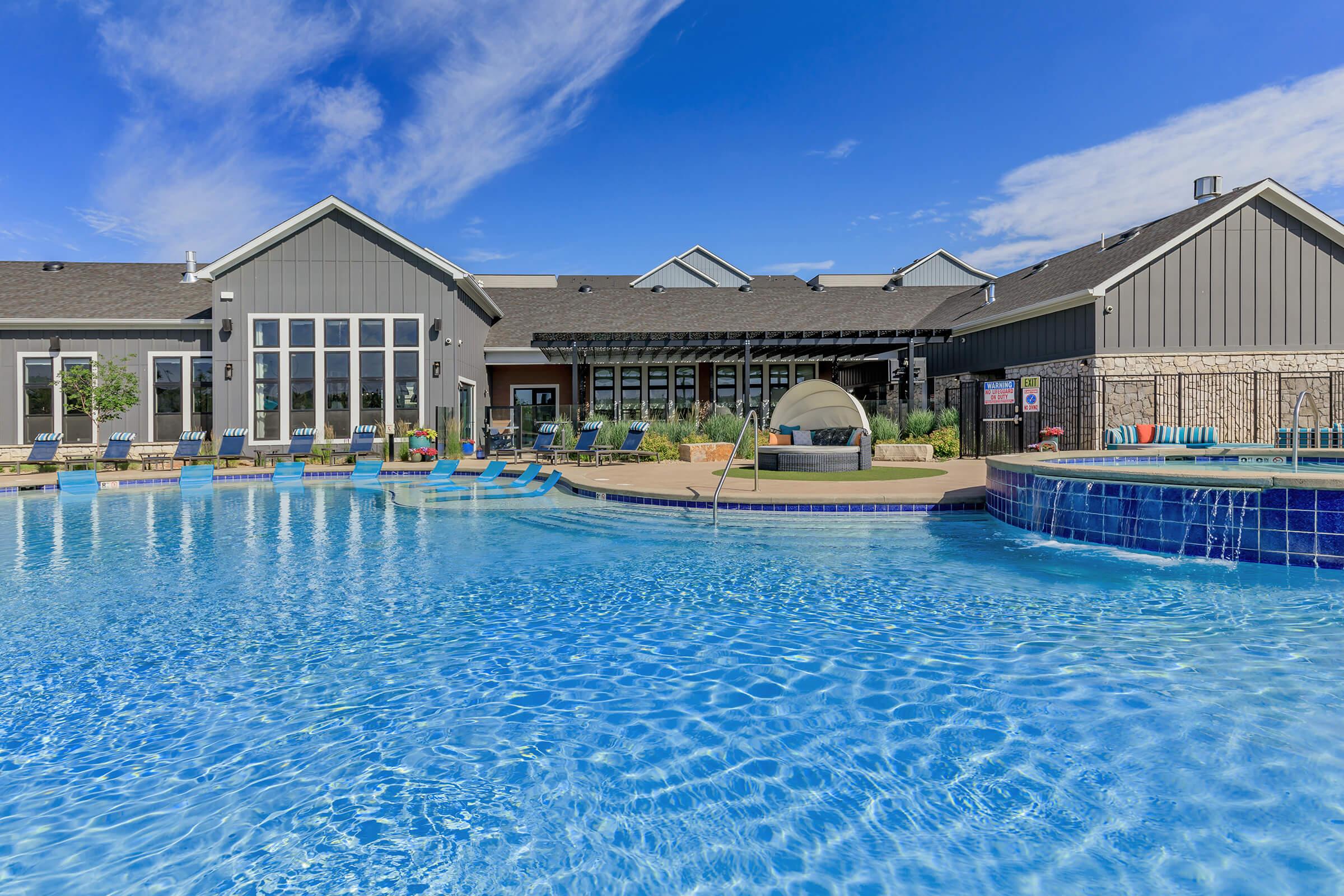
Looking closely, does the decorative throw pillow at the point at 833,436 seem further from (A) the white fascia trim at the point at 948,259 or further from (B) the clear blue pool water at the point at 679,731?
(A) the white fascia trim at the point at 948,259

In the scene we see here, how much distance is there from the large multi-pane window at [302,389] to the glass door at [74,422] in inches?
234

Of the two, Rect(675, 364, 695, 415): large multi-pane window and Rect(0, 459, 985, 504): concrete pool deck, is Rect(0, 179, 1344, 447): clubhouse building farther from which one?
Rect(0, 459, 985, 504): concrete pool deck

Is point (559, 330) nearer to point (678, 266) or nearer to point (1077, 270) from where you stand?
point (678, 266)

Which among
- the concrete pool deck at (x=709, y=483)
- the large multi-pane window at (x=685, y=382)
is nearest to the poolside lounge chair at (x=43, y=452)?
the concrete pool deck at (x=709, y=483)

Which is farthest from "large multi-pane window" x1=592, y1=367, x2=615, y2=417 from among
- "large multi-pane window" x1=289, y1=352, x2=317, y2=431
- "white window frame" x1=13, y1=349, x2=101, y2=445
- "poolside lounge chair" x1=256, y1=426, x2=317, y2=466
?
"white window frame" x1=13, y1=349, x2=101, y2=445

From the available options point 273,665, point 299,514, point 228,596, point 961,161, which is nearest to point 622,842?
point 273,665

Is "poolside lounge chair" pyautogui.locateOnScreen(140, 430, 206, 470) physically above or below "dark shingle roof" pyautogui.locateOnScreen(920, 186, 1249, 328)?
below

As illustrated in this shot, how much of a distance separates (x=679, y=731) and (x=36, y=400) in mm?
25926

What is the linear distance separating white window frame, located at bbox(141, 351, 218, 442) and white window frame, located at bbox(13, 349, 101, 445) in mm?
1325

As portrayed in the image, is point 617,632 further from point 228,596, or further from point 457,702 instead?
point 228,596

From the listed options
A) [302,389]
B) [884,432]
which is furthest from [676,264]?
[884,432]

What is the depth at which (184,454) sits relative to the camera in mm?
18812

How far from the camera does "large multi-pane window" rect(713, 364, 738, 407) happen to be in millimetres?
26688

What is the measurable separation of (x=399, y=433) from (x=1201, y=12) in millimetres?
20779
